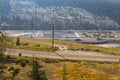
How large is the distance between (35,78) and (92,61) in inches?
1551

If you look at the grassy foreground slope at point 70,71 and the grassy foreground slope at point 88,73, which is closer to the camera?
the grassy foreground slope at point 88,73

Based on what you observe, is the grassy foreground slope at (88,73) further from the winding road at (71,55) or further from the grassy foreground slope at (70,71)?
the winding road at (71,55)

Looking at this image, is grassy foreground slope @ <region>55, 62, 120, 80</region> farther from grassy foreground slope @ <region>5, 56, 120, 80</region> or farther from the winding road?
the winding road

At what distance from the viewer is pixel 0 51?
40844 millimetres

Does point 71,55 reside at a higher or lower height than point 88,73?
higher

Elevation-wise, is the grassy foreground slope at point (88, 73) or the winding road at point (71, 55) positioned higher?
the winding road at point (71, 55)

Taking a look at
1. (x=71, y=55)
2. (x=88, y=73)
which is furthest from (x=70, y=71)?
(x=71, y=55)

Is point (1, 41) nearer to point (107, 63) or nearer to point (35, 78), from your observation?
point (35, 78)

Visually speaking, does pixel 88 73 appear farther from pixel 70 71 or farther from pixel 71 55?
pixel 71 55

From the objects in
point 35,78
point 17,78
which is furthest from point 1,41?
point 17,78

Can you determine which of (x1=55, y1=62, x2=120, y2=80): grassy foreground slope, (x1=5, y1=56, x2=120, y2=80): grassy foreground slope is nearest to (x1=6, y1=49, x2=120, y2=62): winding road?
(x1=5, y1=56, x2=120, y2=80): grassy foreground slope

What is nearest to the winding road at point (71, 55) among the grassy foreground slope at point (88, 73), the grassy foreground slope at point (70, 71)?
the grassy foreground slope at point (70, 71)

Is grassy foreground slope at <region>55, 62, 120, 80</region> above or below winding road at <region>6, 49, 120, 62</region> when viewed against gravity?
below

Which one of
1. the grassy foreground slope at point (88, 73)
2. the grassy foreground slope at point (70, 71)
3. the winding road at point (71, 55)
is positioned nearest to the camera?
the grassy foreground slope at point (88, 73)
